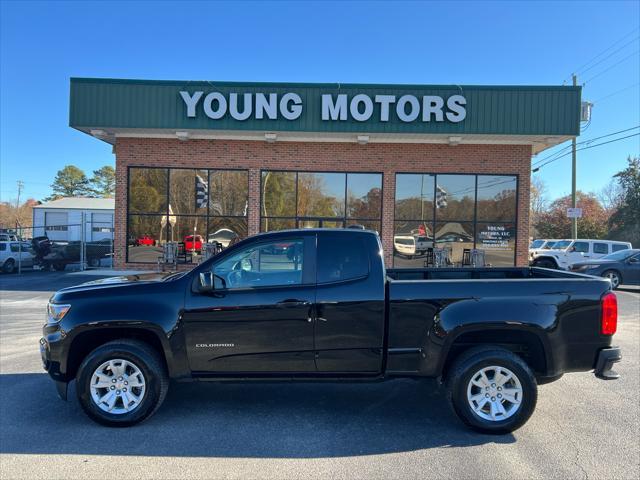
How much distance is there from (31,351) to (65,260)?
17.2m

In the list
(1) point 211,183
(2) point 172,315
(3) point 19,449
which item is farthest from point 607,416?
(1) point 211,183

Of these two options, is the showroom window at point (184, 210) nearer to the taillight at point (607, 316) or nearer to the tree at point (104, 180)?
the taillight at point (607, 316)

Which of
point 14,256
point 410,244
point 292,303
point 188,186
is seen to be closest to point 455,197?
point 410,244

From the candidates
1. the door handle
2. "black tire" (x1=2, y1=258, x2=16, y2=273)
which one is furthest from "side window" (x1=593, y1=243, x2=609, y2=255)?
"black tire" (x1=2, y1=258, x2=16, y2=273)

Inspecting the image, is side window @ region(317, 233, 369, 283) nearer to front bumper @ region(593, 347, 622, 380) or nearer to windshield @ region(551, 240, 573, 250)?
front bumper @ region(593, 347, 622, 380)

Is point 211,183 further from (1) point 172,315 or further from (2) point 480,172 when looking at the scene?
(1) point 172,315

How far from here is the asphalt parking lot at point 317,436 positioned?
133 inches

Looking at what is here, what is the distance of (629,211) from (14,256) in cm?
4447

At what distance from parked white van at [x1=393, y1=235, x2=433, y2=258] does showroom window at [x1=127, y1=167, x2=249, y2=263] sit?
5.63 metres

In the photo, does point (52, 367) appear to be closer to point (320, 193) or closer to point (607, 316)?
point (607, 316)

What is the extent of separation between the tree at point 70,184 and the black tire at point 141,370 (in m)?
80.2

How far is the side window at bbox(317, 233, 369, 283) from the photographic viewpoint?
418 centimetres

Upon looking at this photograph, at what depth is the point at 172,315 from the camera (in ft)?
13.4

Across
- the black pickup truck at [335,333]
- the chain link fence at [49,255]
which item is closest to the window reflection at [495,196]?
the black pickup truck at [335,333]
